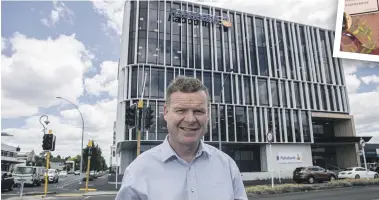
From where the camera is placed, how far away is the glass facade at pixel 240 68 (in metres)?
29.7

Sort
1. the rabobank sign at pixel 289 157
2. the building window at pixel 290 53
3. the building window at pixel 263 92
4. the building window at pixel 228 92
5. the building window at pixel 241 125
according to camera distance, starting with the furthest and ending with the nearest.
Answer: the building window at pixel 290 53
the building window at pixel 263 92
the rabobank sign at pixel 289 157
the building window at pixel 228 92
the building window at pixel 241 125

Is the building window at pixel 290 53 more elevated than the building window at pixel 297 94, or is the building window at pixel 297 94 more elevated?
the building window at pixel 290 53

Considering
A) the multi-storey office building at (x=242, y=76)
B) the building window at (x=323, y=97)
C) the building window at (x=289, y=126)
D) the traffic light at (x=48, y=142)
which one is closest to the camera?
the traffic light at (x=48, y=142)

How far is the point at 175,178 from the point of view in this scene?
157 cm

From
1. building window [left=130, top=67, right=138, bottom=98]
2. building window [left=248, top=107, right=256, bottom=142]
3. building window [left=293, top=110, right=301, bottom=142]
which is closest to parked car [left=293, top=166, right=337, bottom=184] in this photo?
building window [left=248, top=107, right=256, bottom=142]

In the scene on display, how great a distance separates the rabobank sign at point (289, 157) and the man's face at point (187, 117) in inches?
1291

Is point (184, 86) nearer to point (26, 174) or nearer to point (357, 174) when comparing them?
point (26, 174)

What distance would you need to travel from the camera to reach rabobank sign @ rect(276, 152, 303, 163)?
32384 mm

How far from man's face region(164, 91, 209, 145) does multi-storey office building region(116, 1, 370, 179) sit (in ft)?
85.6

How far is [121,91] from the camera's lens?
3061 cm

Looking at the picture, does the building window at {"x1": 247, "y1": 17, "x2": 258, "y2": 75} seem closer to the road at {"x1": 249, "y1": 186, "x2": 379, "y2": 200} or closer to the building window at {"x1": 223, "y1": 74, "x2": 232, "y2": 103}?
the building window at {"x1": 223, "y1": 74, "x2": 232, "y2": 103}

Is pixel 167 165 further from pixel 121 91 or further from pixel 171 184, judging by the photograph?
pixel 121 91

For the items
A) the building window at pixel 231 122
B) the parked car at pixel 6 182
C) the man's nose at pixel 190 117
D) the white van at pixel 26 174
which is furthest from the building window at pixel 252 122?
the man's nose at pixel 190 117

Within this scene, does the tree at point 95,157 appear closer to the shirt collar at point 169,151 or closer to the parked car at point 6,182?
the parked car at point 6,182
